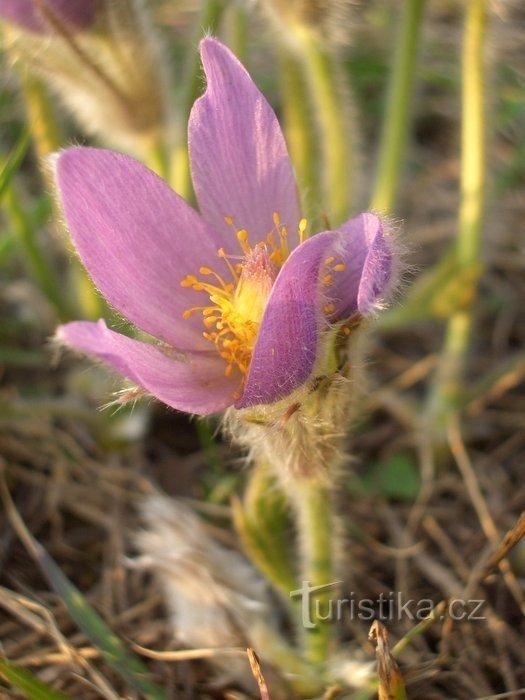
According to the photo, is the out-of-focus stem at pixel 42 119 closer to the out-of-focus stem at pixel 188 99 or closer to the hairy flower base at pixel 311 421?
the out-of-focus stem at pixel 188 99

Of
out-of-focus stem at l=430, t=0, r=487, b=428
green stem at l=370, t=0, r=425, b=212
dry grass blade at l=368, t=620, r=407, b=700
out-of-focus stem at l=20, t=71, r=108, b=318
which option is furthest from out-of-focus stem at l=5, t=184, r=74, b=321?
dry grass blade at l=368, t=620, r=407, b=700

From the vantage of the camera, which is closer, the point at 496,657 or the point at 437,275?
the point at 496,657

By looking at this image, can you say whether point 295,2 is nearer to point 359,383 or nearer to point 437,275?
point 437,275

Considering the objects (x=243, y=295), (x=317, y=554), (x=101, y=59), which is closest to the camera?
(x=243, y=295)

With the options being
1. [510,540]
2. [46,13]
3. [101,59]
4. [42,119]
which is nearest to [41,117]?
[42,119]

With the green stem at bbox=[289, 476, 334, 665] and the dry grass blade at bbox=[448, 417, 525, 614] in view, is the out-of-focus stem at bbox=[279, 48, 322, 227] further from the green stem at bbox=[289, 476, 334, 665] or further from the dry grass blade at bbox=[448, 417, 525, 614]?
the green stem at bbox=[289, 476, 334, 665]

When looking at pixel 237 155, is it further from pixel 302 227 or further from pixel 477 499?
pixel 477 499

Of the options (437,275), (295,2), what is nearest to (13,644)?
(437,275)
